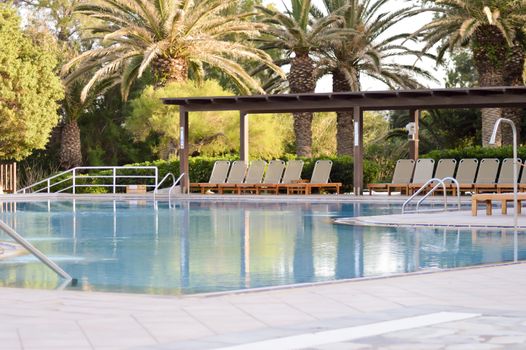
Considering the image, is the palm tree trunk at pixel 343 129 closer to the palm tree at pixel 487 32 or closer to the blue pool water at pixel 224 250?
the palm tree at pixel 487 32

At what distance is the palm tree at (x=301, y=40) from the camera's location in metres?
35.3

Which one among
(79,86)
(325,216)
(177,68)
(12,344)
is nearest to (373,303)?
(12,344)

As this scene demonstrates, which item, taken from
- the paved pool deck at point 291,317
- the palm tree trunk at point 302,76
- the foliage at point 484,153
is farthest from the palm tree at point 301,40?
the paved pool deck at point 291,317

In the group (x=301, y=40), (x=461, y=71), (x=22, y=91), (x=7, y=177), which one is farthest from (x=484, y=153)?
(x=461, y=71)

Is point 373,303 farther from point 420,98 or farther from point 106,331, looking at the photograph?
point 420,98

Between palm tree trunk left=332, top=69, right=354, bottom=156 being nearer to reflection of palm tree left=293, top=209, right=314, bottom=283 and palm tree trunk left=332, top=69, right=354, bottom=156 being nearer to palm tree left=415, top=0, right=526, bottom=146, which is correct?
palm tree left=415, top=0, right=526, bottom=146

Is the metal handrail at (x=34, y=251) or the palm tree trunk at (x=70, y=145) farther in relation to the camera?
the palm tree trunk at (x=70, y=145)

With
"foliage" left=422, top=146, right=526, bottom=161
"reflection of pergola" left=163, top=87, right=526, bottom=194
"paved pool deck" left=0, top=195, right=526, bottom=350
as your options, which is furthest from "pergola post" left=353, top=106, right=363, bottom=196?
"paved pool deck" left=0, top=195, right=526, bottom=350

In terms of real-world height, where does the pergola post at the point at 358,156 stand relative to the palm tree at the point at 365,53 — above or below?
below

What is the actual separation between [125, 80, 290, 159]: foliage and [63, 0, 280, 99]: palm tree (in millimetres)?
1279

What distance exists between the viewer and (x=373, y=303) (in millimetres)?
7590

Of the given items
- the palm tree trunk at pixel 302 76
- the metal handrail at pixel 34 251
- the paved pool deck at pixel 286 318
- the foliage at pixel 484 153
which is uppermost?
the palm tree trunk at pixel 302 76

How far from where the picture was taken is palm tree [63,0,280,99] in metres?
33.4

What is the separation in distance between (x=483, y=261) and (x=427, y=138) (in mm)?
32593
